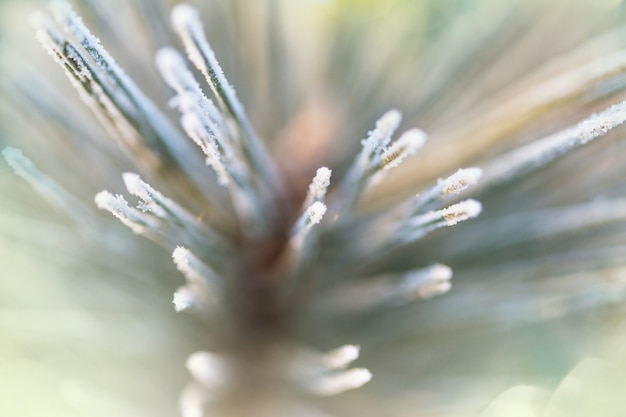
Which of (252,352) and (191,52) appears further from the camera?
(252,352)

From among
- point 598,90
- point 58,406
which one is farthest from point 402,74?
point 58,406

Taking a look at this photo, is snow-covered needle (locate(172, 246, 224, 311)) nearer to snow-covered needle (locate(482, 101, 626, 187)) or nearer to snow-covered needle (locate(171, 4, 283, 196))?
snow-covered needle (locate(171, 4, 283, 196))

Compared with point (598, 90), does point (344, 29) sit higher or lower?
higher

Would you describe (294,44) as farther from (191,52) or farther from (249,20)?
(191,52)

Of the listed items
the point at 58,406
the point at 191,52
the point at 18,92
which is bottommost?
the point at 58,406

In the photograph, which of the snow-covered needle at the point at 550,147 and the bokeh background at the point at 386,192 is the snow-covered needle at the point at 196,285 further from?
the snow-covered needle at the point at 550,147

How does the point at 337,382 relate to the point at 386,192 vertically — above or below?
below

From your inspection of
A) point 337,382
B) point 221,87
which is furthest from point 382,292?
point 221,87

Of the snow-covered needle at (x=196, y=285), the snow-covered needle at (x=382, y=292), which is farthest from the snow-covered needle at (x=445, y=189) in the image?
the snow-covered needle at (x=196, y=285)

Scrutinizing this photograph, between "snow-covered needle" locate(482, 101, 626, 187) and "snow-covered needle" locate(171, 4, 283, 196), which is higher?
"snow-covered needle" locate(171, 4, 283, 196)

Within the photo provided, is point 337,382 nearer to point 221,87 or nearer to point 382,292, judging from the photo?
point 382,292

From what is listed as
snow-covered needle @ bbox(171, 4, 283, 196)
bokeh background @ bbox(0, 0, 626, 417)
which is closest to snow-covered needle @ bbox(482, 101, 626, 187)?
bokeh background @ bbox(0, 0, 626, 417)
